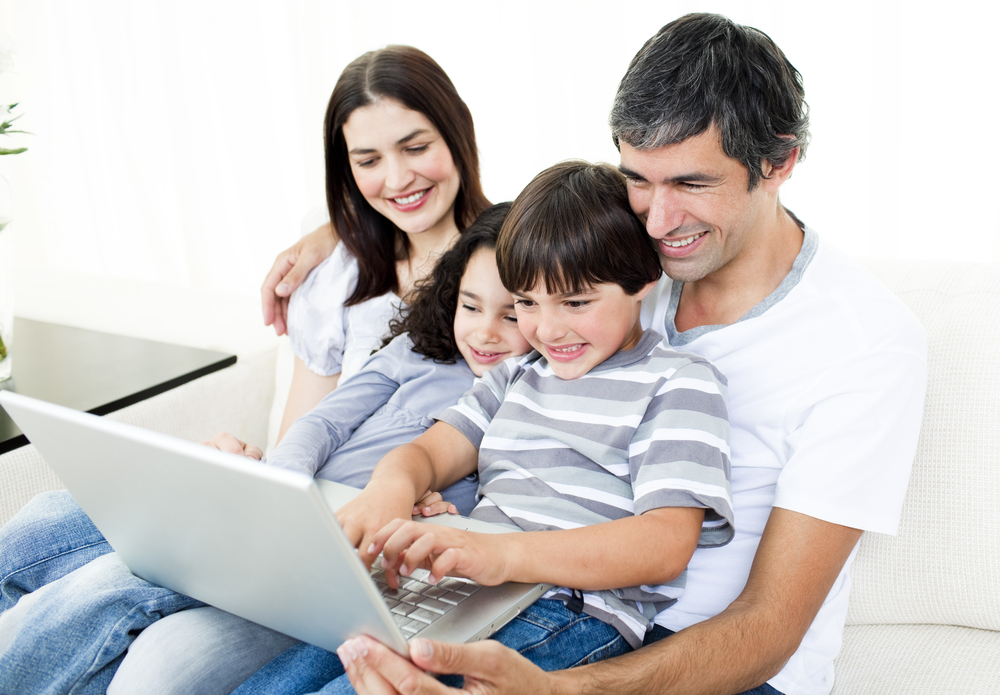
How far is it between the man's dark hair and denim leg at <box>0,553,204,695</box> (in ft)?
2.98

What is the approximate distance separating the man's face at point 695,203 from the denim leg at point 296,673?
726 millimetres

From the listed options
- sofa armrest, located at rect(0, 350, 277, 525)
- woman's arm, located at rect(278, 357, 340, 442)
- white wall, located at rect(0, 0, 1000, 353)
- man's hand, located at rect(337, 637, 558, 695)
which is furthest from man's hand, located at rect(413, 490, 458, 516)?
white wall, located at rect(0, 0, 1000, 353)

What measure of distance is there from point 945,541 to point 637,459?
510 mm

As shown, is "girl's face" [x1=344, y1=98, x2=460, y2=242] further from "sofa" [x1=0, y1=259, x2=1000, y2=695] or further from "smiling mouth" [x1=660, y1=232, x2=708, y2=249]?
"sofa" [x1=0, y1=259, x2=1000, y2=695]

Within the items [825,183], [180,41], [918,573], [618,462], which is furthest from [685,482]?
[180,41]

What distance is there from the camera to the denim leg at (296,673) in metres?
0.95

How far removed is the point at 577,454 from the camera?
1.15 m

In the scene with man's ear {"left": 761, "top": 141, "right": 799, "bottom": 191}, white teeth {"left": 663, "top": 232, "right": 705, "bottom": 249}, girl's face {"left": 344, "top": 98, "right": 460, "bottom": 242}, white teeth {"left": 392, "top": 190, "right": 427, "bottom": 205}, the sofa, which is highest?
girl's face {"left": 344, "top": 98, "right": 460, "bottom": 242}

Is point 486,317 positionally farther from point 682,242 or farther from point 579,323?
point 682,242

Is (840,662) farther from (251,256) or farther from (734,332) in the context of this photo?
(251,256)

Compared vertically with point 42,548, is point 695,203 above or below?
above

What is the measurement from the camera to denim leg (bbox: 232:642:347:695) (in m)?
0.95

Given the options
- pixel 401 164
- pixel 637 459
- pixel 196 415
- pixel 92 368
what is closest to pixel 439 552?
pixel 637 459

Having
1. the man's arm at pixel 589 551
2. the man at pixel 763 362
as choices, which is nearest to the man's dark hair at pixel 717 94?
the man at pixel 763 362
